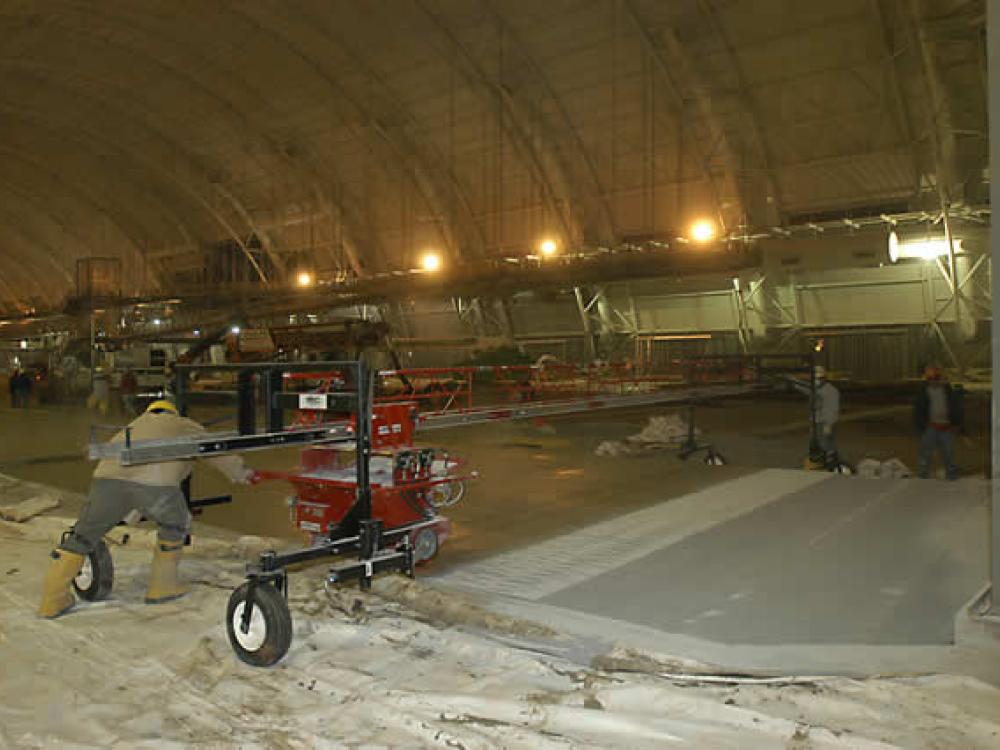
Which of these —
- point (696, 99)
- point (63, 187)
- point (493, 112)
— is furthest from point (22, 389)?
point (696, 99)

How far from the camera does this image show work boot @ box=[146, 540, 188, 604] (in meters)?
5.63

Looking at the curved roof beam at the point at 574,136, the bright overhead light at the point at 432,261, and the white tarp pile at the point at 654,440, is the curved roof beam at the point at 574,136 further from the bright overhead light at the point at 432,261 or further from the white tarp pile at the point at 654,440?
the white tarp pile at the point at 654,440

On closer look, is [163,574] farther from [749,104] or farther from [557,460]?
[749,104]

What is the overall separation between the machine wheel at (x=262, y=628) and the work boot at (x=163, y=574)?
4.03 ft

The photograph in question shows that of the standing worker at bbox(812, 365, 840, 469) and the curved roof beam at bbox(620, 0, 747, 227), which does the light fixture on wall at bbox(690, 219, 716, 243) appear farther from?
the standing worker at bbox(812, 365, 840, 469)

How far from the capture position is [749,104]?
23.7 meters

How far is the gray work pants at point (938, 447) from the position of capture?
38.2ft

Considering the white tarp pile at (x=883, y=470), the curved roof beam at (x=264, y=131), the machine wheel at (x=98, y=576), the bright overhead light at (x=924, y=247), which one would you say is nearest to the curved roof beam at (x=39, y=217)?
the curved roof beam at (x=264, y=131)

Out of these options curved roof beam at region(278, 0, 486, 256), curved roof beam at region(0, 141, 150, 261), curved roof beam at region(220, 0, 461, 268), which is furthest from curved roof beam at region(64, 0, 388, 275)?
curved roof beam at region(0, 141, 150, 261)

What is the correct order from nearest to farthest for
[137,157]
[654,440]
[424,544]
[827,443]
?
1. [424,544]
2. [827,443]
3. [654,440]
4. [137,157]

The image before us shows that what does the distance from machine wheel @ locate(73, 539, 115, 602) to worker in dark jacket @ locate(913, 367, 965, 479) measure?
11334 mm

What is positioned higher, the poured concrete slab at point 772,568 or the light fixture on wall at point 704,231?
the light fixture on wall at point 704,231

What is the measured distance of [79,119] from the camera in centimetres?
3581

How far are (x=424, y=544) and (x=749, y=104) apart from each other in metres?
21.4
